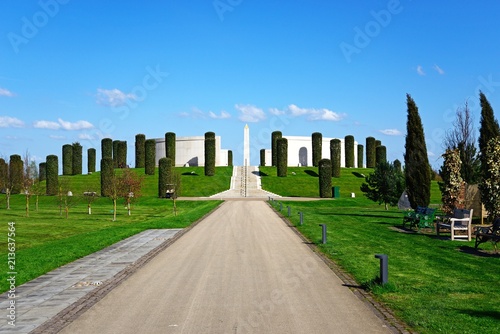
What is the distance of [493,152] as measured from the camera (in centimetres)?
2266

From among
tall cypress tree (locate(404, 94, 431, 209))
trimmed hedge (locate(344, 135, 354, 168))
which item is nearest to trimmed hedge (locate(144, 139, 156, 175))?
trimmed hedge (locate(344, 135, 354, 168))

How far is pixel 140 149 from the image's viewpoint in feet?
270

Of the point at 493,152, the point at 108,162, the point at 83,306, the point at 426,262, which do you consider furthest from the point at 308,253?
the point at 108,162

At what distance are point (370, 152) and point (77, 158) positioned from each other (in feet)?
155

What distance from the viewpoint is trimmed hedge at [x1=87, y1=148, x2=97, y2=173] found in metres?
87.2

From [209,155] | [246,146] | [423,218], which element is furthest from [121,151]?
[423,218]

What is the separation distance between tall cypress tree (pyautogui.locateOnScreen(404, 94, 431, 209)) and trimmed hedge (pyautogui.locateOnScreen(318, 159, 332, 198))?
930 inches

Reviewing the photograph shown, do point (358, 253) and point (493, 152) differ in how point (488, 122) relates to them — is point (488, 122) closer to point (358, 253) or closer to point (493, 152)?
point (493, 152)

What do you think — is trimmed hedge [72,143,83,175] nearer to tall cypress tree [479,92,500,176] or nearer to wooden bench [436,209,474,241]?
tall cypress tree [479,92,500,176]

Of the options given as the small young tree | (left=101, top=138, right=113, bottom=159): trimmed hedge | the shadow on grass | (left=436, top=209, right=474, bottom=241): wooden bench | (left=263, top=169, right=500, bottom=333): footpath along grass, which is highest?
(left=101, top=138, right=113, bottom=159): trimmed hedge

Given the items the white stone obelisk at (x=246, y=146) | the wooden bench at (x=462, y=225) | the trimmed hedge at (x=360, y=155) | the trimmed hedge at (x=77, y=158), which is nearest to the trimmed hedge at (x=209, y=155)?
the white stone obelisk at (x=246, y=146)

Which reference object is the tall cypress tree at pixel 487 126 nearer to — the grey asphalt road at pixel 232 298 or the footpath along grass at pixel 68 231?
the footpath along grass at pixel 68 231

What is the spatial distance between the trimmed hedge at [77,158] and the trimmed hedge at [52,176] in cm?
1509

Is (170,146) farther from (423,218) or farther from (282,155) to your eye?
(423,218)
